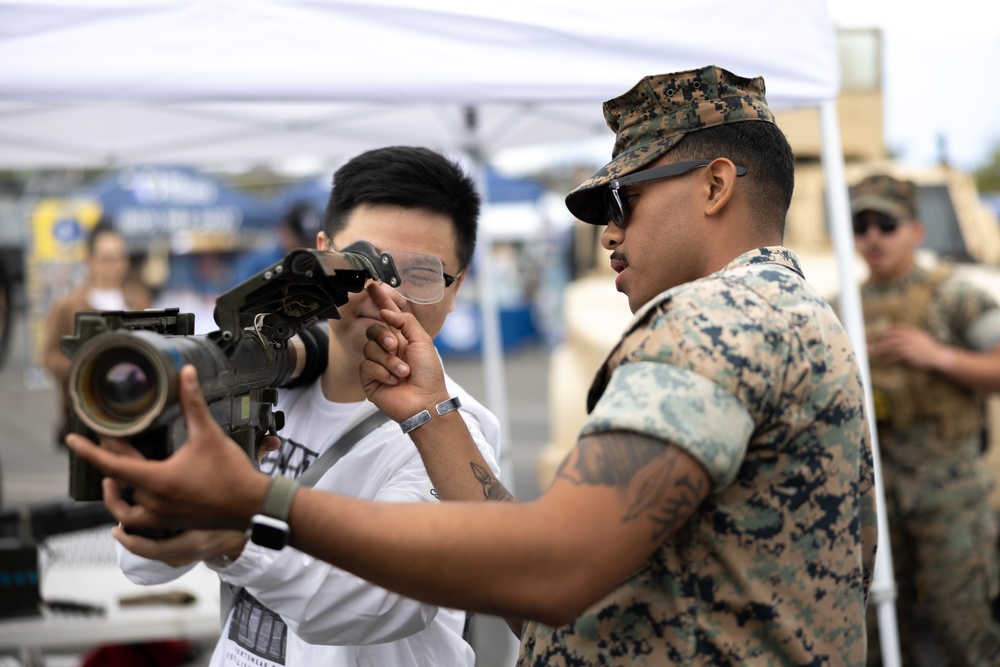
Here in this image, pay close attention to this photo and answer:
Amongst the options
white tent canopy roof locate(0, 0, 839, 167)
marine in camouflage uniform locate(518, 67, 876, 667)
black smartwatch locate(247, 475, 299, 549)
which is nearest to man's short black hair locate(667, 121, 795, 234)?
marine in camouflage uniform locate(518, 67, 876, 667)

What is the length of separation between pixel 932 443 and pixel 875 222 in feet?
3.19

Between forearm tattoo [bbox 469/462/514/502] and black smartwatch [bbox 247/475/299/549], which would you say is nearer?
black smartwatch [bbox 247/475/299/549]

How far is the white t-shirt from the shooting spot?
5.33 ft

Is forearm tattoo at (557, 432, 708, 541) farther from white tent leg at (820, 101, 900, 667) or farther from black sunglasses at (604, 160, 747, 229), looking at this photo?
white tent leg at (820, 101, 900, 667)

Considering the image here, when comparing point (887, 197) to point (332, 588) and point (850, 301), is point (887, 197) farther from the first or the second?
point (332, 588)

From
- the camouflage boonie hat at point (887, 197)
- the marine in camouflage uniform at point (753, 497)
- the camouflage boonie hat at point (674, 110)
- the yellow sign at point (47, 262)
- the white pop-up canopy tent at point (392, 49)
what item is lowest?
the marine in camouflage uniform at point (753, 497)

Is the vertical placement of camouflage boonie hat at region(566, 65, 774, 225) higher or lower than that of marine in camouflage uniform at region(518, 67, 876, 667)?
higher

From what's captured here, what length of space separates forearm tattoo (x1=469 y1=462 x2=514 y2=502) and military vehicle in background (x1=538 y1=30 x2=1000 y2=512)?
11.2 feet

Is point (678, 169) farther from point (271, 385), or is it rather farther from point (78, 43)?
point (78, 43)

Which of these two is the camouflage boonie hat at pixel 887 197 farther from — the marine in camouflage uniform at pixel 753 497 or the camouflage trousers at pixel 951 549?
the marine in camouflage uniform at pixel 753 497

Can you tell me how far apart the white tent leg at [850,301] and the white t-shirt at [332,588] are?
157cm

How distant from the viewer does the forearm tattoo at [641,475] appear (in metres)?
1.19

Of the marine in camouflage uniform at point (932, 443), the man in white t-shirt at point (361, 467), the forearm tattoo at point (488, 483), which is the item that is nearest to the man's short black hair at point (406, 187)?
the man in white t-shirt at point (361, 467)

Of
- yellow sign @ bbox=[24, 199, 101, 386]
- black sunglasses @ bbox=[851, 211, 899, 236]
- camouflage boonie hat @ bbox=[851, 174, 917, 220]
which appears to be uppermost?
yellow sign @ bbox=[24, 199, 101, 386]
